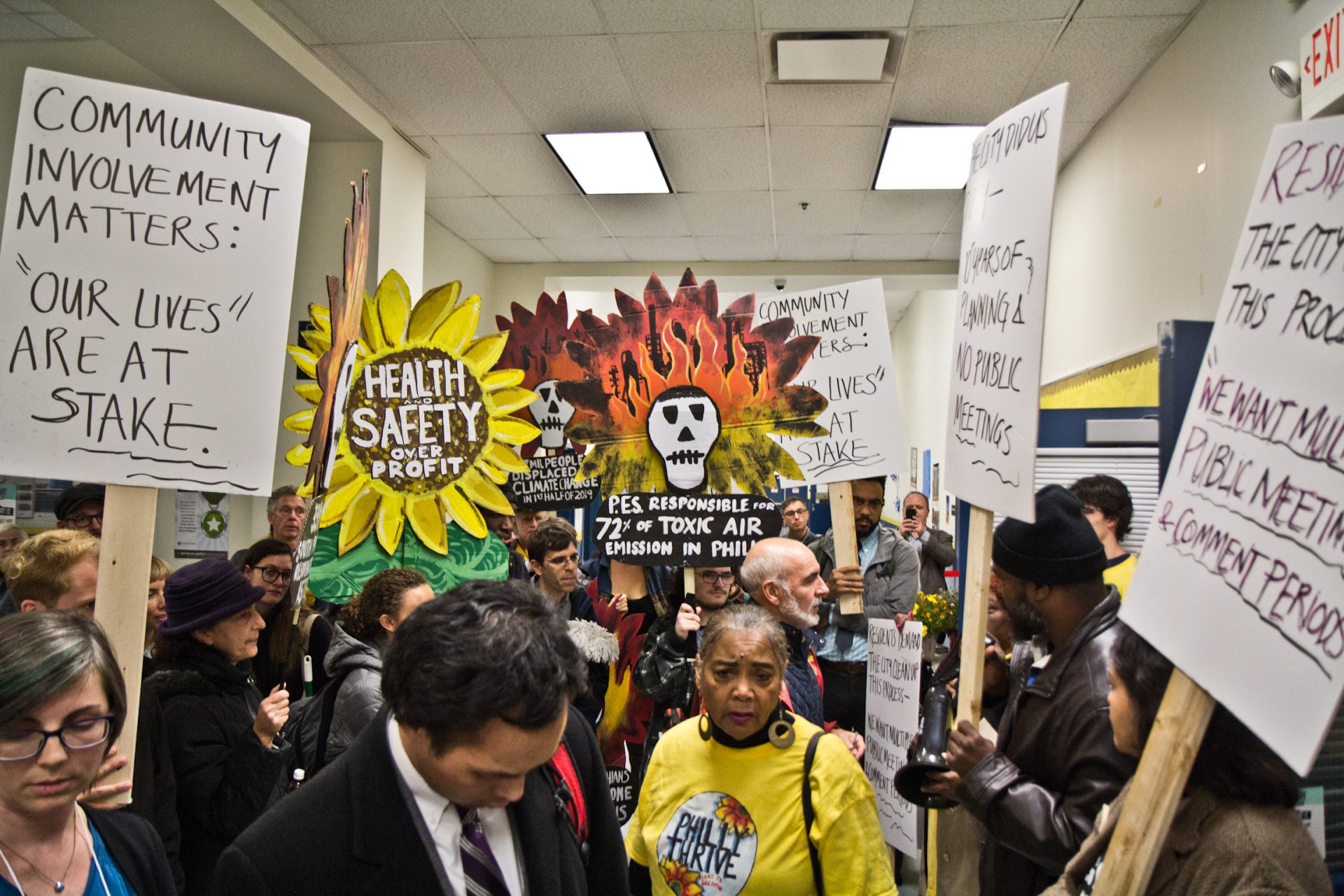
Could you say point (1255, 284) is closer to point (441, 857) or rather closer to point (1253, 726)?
point (1253, 726)

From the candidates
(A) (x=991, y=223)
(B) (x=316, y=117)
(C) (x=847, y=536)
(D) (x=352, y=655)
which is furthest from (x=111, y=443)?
(B) (x=316, y=117)

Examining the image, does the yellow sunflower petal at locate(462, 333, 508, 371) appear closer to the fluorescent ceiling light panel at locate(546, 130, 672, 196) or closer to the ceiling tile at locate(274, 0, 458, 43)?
the ceiling tile at locate(274, 0, 458, 43)

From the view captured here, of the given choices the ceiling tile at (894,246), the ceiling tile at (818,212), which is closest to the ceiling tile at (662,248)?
the ceiling tile at (818,212)

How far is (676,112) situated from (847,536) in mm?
3274

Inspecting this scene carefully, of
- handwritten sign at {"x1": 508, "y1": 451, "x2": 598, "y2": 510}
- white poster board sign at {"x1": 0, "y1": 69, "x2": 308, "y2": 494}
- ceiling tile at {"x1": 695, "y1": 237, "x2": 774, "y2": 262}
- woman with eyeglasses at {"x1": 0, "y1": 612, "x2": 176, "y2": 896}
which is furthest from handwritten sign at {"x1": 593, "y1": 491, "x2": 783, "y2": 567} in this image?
ceiling tile at {"x1": 695, "y1": 237, "x2": 774, "y2": 262}

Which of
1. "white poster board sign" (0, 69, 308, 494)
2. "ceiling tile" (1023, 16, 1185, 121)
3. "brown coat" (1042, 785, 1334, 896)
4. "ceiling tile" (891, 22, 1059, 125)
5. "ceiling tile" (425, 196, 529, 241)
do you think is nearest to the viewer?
"brown coat" (1042, 785, 1334, 896)

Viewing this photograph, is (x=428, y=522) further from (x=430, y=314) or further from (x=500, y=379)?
(x=430, y=314)

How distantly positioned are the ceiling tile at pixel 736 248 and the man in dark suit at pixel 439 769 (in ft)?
23.2

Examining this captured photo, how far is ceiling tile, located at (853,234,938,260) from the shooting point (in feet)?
25.6

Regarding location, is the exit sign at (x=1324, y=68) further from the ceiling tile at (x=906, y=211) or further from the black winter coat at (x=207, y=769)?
the ceiling tile at (x=906, y=211)

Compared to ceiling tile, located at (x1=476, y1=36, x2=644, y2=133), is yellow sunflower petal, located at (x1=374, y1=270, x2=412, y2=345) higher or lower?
lower

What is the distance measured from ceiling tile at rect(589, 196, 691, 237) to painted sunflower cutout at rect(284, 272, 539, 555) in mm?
4228

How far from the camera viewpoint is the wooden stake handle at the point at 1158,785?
106 centimetres

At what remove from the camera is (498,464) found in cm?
287
